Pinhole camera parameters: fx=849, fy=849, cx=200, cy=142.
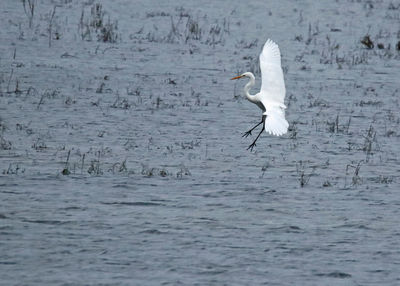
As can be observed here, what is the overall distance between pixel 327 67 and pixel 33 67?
634cm

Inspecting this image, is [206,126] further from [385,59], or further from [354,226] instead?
[385,59]

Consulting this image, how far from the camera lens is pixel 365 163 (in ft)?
37.9

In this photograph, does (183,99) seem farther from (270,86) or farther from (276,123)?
(276,123)

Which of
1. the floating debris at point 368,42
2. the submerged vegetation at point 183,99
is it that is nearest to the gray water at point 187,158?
the submerged vegetation at point 183,99

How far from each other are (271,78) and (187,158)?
5.98ft

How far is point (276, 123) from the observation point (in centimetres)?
1020

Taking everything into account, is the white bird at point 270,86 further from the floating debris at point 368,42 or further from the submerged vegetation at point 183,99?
the floating debris at point 368,42

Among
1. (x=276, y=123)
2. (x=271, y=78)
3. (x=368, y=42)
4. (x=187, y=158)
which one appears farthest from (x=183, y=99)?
(x=368, y=42)

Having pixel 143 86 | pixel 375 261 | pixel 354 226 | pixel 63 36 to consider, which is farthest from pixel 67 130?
pixel 63 36

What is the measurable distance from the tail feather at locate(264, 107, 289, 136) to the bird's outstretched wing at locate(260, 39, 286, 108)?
102cm

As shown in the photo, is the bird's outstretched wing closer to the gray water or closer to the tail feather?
the gray water

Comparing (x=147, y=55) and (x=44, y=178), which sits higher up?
(x=147, y=55)

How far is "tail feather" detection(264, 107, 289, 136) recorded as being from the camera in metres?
9.91

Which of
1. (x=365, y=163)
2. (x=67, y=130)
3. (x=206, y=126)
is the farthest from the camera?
(x=206, y=126)
